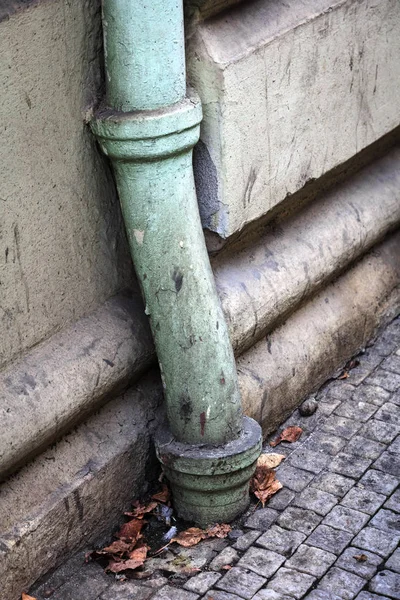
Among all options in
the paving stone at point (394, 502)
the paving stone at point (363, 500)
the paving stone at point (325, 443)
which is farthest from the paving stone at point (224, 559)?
the paving stone at point (325, 443)

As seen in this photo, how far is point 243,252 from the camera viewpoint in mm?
3809

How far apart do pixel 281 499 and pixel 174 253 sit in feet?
3.15

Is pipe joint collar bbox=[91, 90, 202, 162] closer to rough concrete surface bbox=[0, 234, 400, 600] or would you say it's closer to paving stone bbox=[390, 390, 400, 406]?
rough concrete surface bbox=[0, 234, 400, 600]

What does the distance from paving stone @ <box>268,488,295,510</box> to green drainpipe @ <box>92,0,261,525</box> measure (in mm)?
108

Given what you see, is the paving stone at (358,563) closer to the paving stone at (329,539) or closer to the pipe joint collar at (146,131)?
the paving stone at (329,539)

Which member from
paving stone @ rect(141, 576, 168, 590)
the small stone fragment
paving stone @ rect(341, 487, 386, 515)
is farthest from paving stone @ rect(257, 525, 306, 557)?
the small stone fragment

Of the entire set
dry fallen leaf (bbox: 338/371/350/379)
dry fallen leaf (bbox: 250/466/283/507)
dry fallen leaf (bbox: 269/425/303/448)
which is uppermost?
dry fallen leaf (bbox: 250/466/283/507)

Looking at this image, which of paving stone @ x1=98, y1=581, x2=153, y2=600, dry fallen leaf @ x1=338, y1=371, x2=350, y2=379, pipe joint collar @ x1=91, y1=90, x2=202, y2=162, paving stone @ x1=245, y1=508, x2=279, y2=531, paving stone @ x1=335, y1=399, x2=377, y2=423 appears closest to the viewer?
pipe joint collar @ x1=91, y1=90, x2=202, y2=162

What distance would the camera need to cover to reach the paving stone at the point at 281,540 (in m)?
3.26

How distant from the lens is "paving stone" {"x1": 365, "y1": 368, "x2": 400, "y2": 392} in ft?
13.6

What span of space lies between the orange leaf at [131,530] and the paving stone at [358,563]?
2.07 ft

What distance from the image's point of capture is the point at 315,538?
329 centimetres

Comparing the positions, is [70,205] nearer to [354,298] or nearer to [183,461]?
[183,461]

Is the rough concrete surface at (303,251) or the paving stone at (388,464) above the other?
the rough concrete surface at (303,251)
